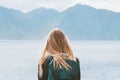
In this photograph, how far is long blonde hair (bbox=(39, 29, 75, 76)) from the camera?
4.72 m

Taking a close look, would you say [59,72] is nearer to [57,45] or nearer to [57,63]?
[57,63]

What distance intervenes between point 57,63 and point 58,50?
17 cm

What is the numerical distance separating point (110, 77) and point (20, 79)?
406 inches

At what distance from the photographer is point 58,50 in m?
4.80

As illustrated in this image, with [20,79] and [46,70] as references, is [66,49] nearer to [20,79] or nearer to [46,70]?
[46,70]

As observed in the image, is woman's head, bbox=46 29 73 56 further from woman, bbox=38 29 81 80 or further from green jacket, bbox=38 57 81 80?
green jacket, bbox=38 57 81 80

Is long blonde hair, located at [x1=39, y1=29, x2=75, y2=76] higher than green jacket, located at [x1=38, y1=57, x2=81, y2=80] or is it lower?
higher

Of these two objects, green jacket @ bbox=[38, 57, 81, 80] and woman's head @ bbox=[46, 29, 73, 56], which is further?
woman's head @ bbox=[46, 29, 73, 56]

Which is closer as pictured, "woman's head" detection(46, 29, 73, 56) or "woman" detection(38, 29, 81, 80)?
"woman" detection(38, 29, 81, 80)

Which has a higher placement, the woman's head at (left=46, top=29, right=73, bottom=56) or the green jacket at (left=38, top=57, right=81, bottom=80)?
the woman's head at (left=46, top=29, right=73, bottom=56)

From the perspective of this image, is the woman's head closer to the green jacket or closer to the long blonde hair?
the long blonde hair

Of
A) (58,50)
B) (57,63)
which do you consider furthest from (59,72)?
(58,50)

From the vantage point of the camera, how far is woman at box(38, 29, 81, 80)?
4.69 m

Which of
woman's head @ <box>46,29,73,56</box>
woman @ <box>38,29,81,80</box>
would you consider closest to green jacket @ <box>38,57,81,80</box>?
woman @ <box>38,29,81,80</box>
